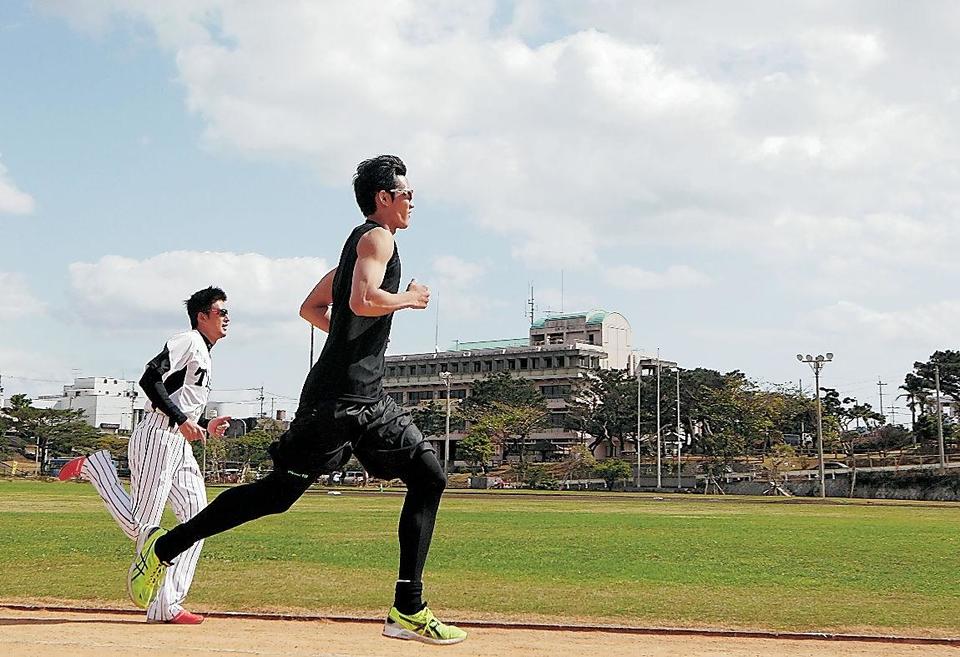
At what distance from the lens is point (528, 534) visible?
64.4 ft

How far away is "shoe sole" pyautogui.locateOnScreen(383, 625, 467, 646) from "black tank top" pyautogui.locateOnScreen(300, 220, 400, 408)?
132 cm

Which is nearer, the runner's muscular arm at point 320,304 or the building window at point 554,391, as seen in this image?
the runner's muscular arm at point 320,304

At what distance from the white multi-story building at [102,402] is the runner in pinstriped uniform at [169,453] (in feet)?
495

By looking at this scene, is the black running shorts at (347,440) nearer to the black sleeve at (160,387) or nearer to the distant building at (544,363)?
the black sleeve at (160,387)

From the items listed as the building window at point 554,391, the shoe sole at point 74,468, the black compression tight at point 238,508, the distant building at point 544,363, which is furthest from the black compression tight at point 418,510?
the building window at point 554,391

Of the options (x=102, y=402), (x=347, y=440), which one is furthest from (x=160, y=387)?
(x=102, y=402)

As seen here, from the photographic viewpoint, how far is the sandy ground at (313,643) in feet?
19.4

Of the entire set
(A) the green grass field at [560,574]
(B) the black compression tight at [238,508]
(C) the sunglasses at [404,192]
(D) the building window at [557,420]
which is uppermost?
(D) the building window at [557,420]

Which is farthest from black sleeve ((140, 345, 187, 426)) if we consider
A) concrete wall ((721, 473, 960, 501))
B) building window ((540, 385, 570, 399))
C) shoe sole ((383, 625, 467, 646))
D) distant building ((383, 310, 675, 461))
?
building window ((540, 385, 570, 399))

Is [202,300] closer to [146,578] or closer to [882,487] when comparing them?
[146,578]

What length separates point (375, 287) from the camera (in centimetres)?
604

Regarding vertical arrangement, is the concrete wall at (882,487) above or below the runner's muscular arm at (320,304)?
below

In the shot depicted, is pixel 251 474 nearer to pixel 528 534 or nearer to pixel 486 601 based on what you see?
pixel 528 534

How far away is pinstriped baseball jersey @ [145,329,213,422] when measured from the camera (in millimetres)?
7578
